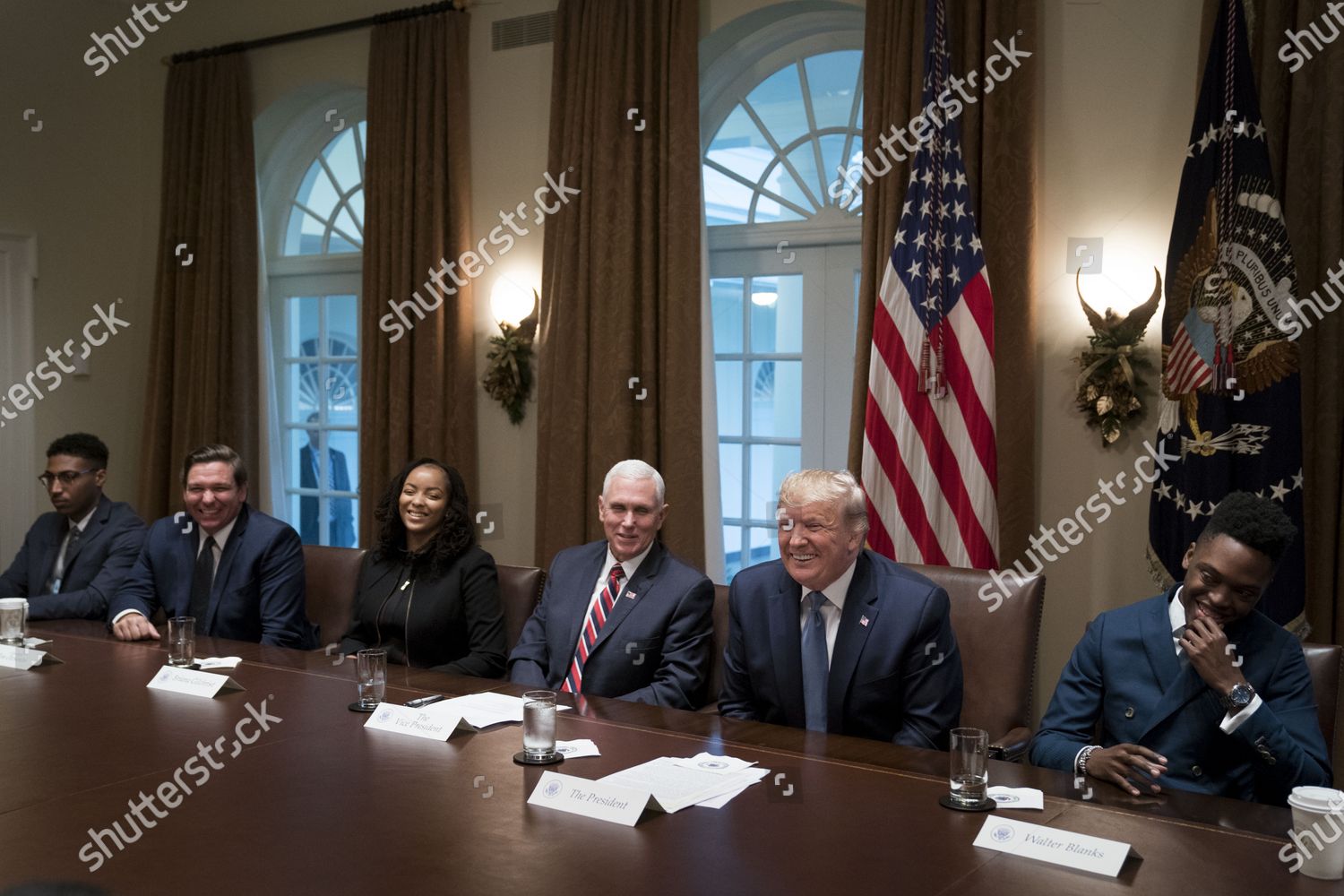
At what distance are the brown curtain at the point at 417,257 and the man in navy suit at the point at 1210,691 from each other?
3.82 meters

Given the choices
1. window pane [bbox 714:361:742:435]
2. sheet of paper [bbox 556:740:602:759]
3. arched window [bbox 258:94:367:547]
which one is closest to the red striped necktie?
sheet of paper [bbox 556:740:602:759]

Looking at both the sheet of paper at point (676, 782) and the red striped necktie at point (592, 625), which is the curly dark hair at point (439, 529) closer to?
the red striped necktie at point (592, 625)

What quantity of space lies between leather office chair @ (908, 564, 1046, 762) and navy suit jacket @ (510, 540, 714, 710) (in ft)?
2.23

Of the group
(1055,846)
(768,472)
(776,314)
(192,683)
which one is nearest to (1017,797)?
(1055,846)

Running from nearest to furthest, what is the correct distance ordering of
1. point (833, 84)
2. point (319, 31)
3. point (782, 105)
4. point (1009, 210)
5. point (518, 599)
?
1. point (518, 599)
2. point (1009, 210)
3. point (833, 84)
4. point (782, 105)
5. point (319, 31)

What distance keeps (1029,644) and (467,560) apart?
1.69m

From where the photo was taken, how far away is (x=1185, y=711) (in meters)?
2.32

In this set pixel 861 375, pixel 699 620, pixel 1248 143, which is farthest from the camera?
pixel 861 375

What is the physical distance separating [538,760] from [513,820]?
1.04 ft

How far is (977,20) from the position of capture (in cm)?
441

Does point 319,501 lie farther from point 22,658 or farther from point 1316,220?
point 1316,220

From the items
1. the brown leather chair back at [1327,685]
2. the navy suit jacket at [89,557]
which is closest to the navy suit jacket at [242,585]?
the navy suit jacket at [89,557]

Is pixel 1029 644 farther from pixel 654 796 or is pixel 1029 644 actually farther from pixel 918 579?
pixel 654 796

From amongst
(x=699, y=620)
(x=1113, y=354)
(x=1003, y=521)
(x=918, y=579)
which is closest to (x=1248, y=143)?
(x=1113, y=354)
